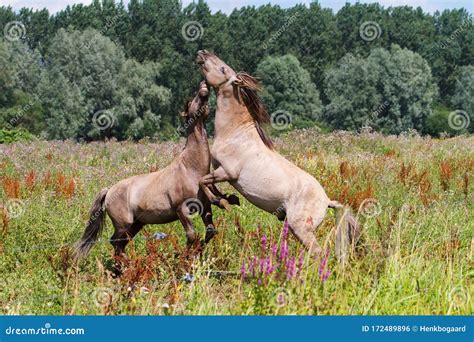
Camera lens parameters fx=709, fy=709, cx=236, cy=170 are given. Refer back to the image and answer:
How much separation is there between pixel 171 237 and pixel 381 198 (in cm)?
381

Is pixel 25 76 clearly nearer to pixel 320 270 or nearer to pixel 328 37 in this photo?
pixel 328 37

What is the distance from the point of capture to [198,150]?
6027mm

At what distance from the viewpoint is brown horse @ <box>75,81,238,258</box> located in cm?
597

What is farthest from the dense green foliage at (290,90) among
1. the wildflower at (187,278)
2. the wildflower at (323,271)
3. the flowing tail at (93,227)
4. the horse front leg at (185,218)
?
the wildflower at (323,271)

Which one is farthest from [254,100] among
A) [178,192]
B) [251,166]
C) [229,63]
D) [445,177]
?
[229,63]

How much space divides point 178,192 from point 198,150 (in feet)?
1.30

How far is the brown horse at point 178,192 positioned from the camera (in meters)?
5.97

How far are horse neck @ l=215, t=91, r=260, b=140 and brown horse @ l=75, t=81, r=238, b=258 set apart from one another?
137 millimetres

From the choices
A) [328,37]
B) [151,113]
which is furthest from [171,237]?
[328,37]

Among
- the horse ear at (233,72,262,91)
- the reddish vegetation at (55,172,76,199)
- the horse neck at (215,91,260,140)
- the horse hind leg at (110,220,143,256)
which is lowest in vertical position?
the reddish vegetation at (55,172,76,199)

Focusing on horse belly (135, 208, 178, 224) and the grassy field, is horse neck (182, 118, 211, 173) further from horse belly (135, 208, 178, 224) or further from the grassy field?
the grassy field

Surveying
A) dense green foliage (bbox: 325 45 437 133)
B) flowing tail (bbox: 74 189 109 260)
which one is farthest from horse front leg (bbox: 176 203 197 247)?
dense green foliage (bbox: 325 45 437 133)

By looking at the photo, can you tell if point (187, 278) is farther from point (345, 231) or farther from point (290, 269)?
point (345, 231)

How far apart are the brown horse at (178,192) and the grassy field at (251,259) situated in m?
0.32
